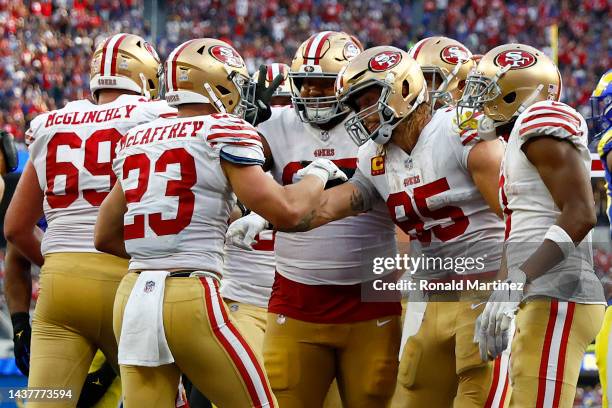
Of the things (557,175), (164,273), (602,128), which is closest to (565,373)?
(557,175)

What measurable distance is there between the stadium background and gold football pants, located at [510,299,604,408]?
49.3ft

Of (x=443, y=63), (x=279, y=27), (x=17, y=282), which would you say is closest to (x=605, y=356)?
(x=443, y=63)

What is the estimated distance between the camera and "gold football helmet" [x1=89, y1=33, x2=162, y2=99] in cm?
532

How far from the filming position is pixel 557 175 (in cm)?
380

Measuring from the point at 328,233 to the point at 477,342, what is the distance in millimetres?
940

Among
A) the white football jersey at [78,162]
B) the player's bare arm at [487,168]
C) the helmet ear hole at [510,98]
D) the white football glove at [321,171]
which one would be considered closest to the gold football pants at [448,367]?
the player's bare arm at [487,168]

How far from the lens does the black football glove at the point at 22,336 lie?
207 inches

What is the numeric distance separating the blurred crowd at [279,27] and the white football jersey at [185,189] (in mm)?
15247

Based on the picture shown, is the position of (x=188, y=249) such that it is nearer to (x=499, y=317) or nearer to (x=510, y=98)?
(x=499, y=317)

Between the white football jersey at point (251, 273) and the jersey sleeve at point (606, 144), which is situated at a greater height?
the jersey sleeve at point (606, 144)

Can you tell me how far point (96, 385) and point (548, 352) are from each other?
8.06 ft

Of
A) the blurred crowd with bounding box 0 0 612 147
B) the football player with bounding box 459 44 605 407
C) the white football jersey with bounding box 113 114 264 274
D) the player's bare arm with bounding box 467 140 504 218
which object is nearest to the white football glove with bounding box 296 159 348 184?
the white football jersey with bounding box 113 114 264 274

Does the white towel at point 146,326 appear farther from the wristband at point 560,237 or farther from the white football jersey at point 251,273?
the white football jersey at point 251,273

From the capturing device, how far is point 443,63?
5.61 metres
